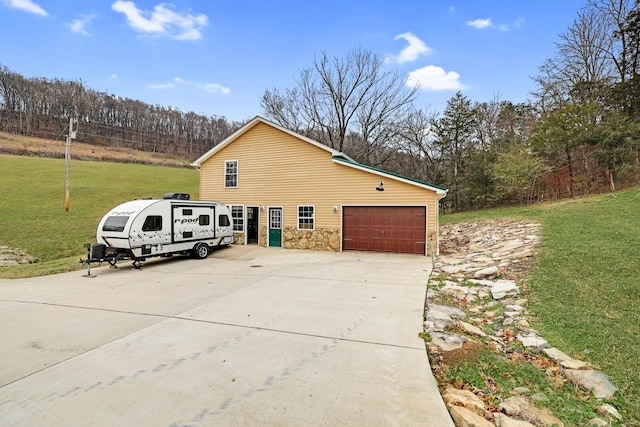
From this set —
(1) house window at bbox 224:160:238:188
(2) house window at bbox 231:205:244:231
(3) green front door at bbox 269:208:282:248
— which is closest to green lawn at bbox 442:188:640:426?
(3) green front door at bbox 269:208:282:248

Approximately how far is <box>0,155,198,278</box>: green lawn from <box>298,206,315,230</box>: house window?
860 cm

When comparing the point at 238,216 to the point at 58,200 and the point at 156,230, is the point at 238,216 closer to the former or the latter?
the point at 156,230

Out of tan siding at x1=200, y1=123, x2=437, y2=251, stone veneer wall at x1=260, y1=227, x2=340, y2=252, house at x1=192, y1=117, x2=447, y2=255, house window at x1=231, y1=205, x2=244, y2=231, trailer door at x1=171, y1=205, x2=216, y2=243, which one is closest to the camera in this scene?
trailer door at x1=171, y1=205, x2=216, y2=243

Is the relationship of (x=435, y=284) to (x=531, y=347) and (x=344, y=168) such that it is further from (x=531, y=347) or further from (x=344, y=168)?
(x=344, y=168)

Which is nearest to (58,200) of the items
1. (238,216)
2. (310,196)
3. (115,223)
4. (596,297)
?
(238,216)

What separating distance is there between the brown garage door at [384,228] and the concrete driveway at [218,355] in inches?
199

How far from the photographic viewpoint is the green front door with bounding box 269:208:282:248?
14.8 meters

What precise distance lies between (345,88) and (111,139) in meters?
51.2

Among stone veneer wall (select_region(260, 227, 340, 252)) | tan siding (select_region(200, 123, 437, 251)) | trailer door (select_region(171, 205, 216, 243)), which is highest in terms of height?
tan siding (select_region(200, 123, 437, 251))

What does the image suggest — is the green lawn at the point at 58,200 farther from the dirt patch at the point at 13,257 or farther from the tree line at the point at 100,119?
the tree line at the point at 100,119

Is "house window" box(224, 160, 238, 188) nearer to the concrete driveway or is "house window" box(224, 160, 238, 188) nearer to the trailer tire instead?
the trailer tire

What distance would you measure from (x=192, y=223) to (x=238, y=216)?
4014 mm

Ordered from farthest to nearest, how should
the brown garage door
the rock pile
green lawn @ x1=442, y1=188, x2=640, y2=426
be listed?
the brown garage door
green lawn @ x1=442, y1=188, x2=640, y2=426
the rock pile

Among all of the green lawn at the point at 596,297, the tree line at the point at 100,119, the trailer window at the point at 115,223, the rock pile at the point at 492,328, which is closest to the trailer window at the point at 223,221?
the trailer window at the point at 115,223
